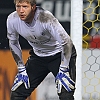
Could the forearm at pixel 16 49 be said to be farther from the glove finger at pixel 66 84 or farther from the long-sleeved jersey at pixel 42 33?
the glove finger at pixel 66 84

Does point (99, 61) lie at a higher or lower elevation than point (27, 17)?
lower

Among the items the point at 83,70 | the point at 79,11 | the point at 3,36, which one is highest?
the point at 79,11

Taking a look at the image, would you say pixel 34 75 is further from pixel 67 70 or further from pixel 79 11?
pixel 79 11

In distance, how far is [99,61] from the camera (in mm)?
5258

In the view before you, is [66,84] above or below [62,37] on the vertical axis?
below

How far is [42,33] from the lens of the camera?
397cm

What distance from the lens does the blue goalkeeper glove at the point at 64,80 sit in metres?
4.01

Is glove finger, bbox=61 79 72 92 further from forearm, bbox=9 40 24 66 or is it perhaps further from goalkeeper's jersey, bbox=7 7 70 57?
forearm, bbox=9 40 24 66

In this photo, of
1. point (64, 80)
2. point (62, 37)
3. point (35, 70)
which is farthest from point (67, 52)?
point (35, 70)

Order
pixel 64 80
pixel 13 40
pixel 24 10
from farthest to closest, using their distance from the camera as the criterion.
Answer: pixel 13 40, pixel 64 80, pixel 24 10

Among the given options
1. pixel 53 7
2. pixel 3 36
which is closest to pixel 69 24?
pixel 53 7

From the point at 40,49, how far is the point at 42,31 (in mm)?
270

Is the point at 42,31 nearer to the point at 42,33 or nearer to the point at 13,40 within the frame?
the point at 42,33

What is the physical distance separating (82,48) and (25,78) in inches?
38.2
